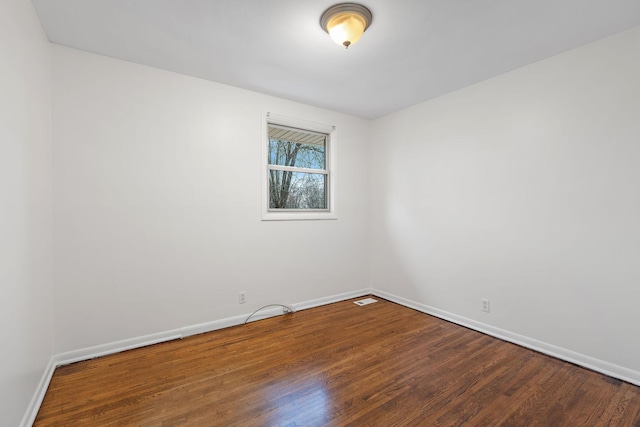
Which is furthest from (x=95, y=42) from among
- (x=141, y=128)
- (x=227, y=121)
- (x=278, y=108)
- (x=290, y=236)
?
(x=290, y=236)

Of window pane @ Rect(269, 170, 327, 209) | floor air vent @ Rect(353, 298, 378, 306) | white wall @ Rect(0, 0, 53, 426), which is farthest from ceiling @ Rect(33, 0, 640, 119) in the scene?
floor air vent @ Rect(353, 298, 378, 306)

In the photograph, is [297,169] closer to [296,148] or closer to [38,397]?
[296,148]

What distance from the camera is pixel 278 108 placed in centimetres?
332

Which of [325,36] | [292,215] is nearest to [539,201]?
[325,36]

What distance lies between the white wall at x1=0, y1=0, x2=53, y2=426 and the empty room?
0.07 feet

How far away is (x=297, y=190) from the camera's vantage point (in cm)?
365

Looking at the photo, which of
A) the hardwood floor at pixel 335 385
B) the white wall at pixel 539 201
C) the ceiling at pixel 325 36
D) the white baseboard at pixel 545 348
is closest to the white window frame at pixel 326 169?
the ceiling at pixel 325 36

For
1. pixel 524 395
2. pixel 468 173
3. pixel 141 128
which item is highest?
pixel 141 128

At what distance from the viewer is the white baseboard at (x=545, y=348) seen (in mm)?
2053

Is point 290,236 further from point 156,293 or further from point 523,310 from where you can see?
point 523,310

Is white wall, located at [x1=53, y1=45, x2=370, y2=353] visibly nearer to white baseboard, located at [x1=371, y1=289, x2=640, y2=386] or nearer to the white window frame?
the white window frame

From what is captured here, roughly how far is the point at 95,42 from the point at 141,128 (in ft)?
2.27

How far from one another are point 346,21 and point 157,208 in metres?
2.28

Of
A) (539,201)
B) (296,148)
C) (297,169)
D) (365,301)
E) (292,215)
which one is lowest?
(365,301)
